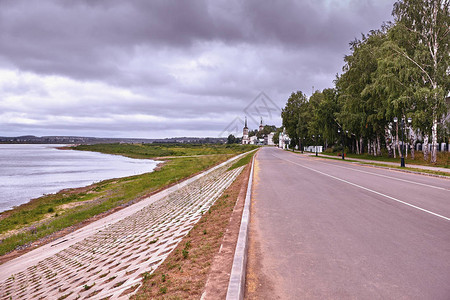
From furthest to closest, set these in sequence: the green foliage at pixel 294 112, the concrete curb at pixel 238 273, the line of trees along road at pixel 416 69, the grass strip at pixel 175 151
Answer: the grass strip at pixel 175 151 < the green foliage at pixel 294 112 < the line of trees along road at pixel 416 69 < the concrete curb at pixel 238 273

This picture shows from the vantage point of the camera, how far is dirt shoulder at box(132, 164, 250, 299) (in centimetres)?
388

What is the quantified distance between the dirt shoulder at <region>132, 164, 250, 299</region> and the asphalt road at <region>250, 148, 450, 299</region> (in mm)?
606

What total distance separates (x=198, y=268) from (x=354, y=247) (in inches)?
118

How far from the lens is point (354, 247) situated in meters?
5.43

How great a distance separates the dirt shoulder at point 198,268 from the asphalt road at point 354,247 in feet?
1.99

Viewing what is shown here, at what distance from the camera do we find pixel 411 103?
94.2 ft

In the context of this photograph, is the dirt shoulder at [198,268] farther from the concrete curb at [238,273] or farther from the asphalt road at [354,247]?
the asphalt road at [354,247]

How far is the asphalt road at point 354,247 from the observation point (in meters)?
3.90

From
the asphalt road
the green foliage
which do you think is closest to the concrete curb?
the asphalt road

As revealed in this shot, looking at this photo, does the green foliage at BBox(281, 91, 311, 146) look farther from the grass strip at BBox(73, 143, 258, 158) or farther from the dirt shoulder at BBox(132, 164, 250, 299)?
the dirt shoulder at BBox(132, 164, 250, 299)

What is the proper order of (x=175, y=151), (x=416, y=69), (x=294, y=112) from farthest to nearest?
(x=175, y=151), (x=294, y=112), (x=416, y=69)

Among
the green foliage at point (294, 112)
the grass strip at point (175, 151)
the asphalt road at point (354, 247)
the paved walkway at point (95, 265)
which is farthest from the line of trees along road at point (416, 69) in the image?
the grass strip at point (175, 151)

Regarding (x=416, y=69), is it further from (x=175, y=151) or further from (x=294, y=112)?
(x=175, y=151)

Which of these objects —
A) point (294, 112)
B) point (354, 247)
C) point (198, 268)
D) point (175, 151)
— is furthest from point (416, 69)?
point (175, 151)
